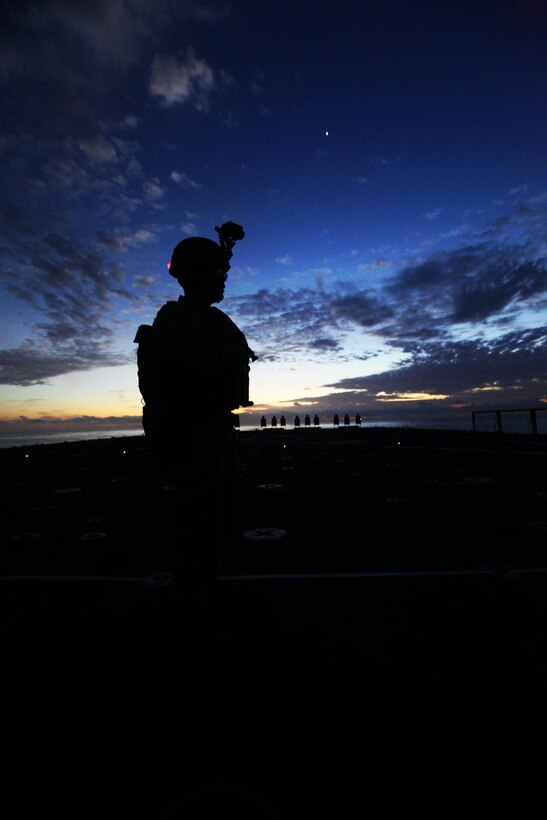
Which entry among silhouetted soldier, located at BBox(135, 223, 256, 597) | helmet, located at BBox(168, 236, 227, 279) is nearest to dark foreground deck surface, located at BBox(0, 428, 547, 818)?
silhouetted soldier, located at BBox(135, 223, 256, 597)

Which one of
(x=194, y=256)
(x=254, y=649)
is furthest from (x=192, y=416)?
(x=254, y=649)

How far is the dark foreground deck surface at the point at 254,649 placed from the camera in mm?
1153

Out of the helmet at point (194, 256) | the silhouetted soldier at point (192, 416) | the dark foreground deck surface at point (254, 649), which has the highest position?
the helmet at point (194, 256)

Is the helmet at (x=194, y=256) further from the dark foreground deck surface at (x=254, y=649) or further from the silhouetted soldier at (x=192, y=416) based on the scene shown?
the dark foreground deck surface at (x=254, y=649)

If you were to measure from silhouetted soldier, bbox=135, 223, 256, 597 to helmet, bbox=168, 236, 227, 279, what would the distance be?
0.26 m

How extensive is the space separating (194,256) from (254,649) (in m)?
2.36

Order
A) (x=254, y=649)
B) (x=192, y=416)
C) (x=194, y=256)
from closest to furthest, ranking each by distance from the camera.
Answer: (x=254, y=649), (x=192, y=416), (x=194, y=256)

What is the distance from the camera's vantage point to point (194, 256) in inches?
96.6

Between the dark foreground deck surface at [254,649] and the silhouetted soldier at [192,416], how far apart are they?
0.44 ft

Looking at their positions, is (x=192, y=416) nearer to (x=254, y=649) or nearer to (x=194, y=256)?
(x=194, y=256)

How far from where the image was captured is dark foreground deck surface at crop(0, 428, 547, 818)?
3.78 ft

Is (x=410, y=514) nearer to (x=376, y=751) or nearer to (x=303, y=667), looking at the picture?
(x=303, y=667)

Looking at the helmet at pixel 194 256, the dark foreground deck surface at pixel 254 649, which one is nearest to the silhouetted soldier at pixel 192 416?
the dark foreground deck surface at pixel 254 649

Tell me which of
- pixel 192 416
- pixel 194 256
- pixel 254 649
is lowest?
pixel 254 649
